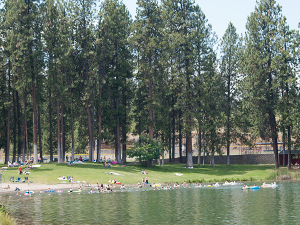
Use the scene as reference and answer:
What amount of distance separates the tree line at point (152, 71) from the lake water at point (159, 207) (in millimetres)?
25447

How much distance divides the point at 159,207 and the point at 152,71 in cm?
3950

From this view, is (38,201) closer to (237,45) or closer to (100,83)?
(100,83)

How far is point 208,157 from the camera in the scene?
3359 inches

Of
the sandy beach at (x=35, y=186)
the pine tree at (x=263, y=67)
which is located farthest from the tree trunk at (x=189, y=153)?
the sandy beach at (x=35, y=186)

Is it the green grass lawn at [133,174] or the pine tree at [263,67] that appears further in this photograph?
the pine tree at [263,67]

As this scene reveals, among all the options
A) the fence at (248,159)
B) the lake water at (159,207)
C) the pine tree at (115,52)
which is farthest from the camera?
the fence at (248,159)

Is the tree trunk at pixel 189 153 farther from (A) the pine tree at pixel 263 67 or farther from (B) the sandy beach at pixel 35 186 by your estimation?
(B) the sandy beach at pixel 35 186

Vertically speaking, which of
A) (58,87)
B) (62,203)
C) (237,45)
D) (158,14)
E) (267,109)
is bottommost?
(62,203)

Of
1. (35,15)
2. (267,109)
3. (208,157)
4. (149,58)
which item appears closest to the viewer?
(35,15)

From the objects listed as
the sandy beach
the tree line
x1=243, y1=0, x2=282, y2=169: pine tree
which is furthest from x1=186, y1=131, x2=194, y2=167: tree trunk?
the sandy beach

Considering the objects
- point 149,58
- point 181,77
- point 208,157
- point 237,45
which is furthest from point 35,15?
point 208,157

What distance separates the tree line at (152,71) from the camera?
63031 mm

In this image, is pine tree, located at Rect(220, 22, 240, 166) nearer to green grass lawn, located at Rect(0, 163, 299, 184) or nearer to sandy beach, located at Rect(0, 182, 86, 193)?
green grass lawn, located at Rect(0, 163, 299, 184)

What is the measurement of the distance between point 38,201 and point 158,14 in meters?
47.6
